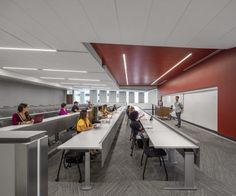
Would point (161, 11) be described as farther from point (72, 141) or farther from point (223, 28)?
point (72, 141)

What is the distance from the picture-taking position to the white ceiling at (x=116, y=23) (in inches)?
114

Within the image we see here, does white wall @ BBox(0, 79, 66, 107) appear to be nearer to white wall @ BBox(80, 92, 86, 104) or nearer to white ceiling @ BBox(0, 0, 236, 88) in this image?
white wall @ BBox(80, 92, 86, 104)

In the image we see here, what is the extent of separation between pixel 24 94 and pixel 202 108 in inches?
460

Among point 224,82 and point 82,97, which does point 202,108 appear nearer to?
point 224,82

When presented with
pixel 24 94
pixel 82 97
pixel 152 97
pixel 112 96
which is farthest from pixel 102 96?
pixel 24 94

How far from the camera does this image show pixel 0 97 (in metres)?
10.1

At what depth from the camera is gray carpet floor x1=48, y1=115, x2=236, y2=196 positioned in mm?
2680

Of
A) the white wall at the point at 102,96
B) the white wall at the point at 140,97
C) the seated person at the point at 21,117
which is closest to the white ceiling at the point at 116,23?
the seated person at the point at 21,117

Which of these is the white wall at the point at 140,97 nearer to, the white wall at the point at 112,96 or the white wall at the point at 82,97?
the white wall at the point at 112,96

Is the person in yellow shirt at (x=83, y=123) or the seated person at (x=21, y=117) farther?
the seated person at (x=21, y=117)

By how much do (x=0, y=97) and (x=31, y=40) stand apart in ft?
24.3

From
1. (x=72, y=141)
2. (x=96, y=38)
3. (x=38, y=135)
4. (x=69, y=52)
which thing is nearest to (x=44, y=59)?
(x=69, y=52)

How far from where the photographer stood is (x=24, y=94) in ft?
41.6

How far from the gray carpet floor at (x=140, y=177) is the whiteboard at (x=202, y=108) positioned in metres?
3.14
